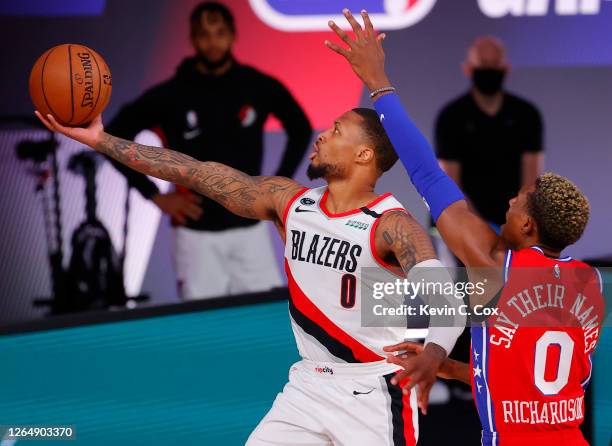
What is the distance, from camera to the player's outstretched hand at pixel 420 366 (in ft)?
11.8

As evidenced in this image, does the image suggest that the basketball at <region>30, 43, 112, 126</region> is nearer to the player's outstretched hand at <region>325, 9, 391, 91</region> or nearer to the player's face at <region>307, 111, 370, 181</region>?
the player's face at <region>307, 111, 370, 181</region>

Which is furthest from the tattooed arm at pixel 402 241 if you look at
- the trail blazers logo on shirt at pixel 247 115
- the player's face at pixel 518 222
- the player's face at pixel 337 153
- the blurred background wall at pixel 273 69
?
the blurred background wall at pixel 273 69

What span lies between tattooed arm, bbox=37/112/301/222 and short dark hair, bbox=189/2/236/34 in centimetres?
280

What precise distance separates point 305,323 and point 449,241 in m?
1.03

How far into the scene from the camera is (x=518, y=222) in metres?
3.58

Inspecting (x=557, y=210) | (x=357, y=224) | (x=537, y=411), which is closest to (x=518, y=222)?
(x=557, y=210)

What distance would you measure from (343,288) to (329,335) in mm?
191

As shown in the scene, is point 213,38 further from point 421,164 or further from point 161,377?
point 421,164

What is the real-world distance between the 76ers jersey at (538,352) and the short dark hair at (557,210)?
0.30 feet

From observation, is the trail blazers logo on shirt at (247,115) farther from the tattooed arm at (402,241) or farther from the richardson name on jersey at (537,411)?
the richardson name on jersey at (537,411)

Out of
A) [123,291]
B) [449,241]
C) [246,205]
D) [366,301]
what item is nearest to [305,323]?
[366,301]

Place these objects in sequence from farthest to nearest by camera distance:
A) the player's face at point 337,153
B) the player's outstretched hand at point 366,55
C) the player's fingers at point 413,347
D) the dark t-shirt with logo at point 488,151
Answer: the dark t-shirt with logo at point 488,151 → the player's face at point 337,153 → the player's outstretched hand at point 366,55 → the player's fingers at point 413,347

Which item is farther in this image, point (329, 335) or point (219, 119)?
point (219, 119)

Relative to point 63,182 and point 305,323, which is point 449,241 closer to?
point 305,323
